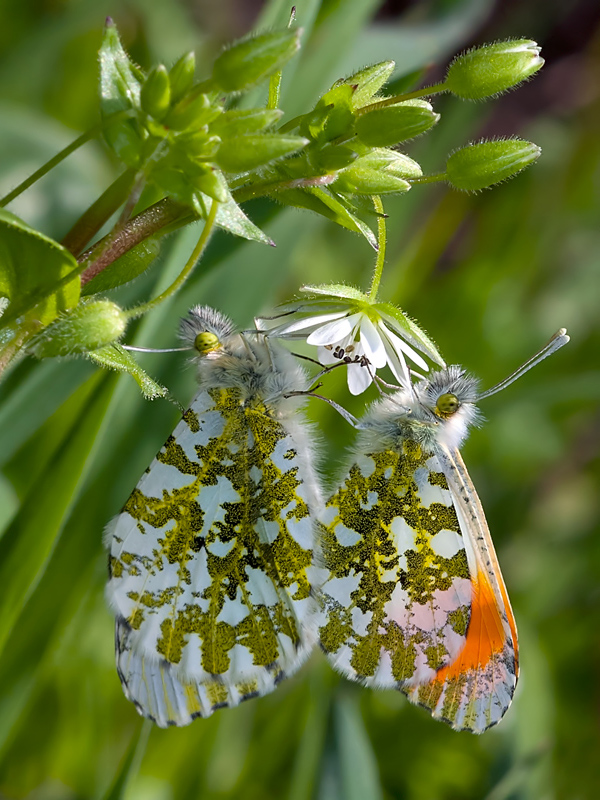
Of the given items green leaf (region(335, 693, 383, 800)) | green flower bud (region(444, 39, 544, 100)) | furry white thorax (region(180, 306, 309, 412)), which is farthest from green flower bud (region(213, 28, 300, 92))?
green leaf (region(335, 693, 383, 800))

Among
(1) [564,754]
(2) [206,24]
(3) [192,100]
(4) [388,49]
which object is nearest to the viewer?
(3) [192,100]

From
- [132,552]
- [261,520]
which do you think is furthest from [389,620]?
[132,552]

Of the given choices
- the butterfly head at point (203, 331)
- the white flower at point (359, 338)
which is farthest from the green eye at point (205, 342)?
the white flower at point (359, 338)

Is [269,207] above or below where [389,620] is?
above

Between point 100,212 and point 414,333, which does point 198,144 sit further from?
point 414,333

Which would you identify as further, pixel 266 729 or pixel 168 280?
pixel 266 729

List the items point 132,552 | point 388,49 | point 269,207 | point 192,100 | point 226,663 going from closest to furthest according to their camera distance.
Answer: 1. point 192,100
2. point 132,552
3. point 226,663
4. point 269,207
5. point 388,49

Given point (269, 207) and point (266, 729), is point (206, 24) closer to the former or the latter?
point (269, 207)

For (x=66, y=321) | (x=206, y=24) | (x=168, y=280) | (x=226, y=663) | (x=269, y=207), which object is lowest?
(x=226, y=663)
